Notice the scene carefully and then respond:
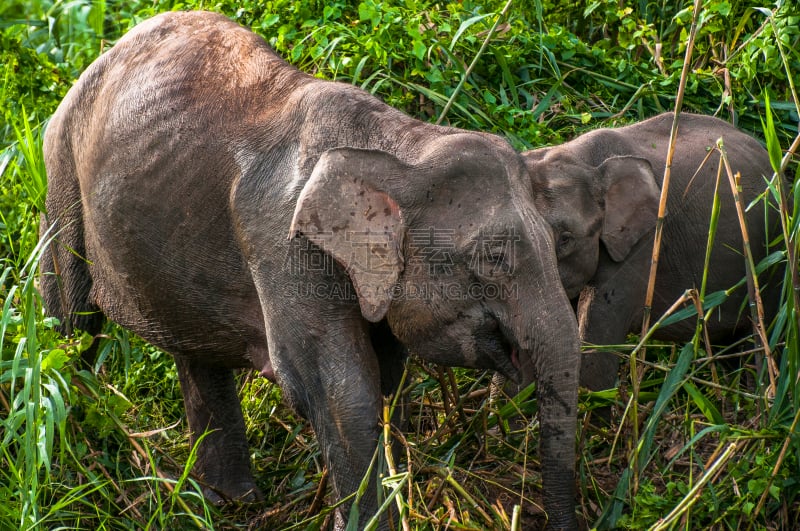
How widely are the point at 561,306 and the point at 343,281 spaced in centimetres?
62

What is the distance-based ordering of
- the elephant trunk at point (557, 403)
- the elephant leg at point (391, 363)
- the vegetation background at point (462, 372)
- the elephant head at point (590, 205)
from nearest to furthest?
the elephant trunk at point (557, 403), the vegetation background at point (462, 372), the elephant leg at point (391, 363), the elephant head at point (590, 205)

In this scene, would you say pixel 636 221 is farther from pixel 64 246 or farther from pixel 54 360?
pixel 54 360

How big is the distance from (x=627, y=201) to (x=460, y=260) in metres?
1.34

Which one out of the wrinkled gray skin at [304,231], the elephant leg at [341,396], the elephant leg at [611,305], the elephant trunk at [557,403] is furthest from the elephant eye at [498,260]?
the elephant leg at [611,305]

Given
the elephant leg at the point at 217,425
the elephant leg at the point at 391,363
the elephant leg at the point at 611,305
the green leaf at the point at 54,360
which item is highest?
the green leaf at the point at 54,360

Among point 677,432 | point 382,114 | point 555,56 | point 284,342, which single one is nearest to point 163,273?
point 284,342

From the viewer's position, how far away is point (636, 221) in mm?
4559

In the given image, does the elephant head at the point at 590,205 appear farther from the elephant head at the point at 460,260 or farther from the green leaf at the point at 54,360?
the green leaf at the point at 54,360

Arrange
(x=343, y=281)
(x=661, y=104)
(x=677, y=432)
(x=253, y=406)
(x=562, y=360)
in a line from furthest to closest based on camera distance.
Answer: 1. (x=661, y=104)
2. (x=253, y=406)
3. (x=677, y=432)
4. (x=343, y=281)
5. (x=562, y=360)

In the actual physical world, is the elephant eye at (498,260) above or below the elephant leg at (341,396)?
above

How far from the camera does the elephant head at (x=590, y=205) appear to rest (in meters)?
4.30

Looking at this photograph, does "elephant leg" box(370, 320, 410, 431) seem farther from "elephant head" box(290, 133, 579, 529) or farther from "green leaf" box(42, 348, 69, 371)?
"green leaf" box(42, 348, 69, 371)

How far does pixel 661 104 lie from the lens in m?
5.49

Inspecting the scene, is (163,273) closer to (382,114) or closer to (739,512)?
(382,114)
